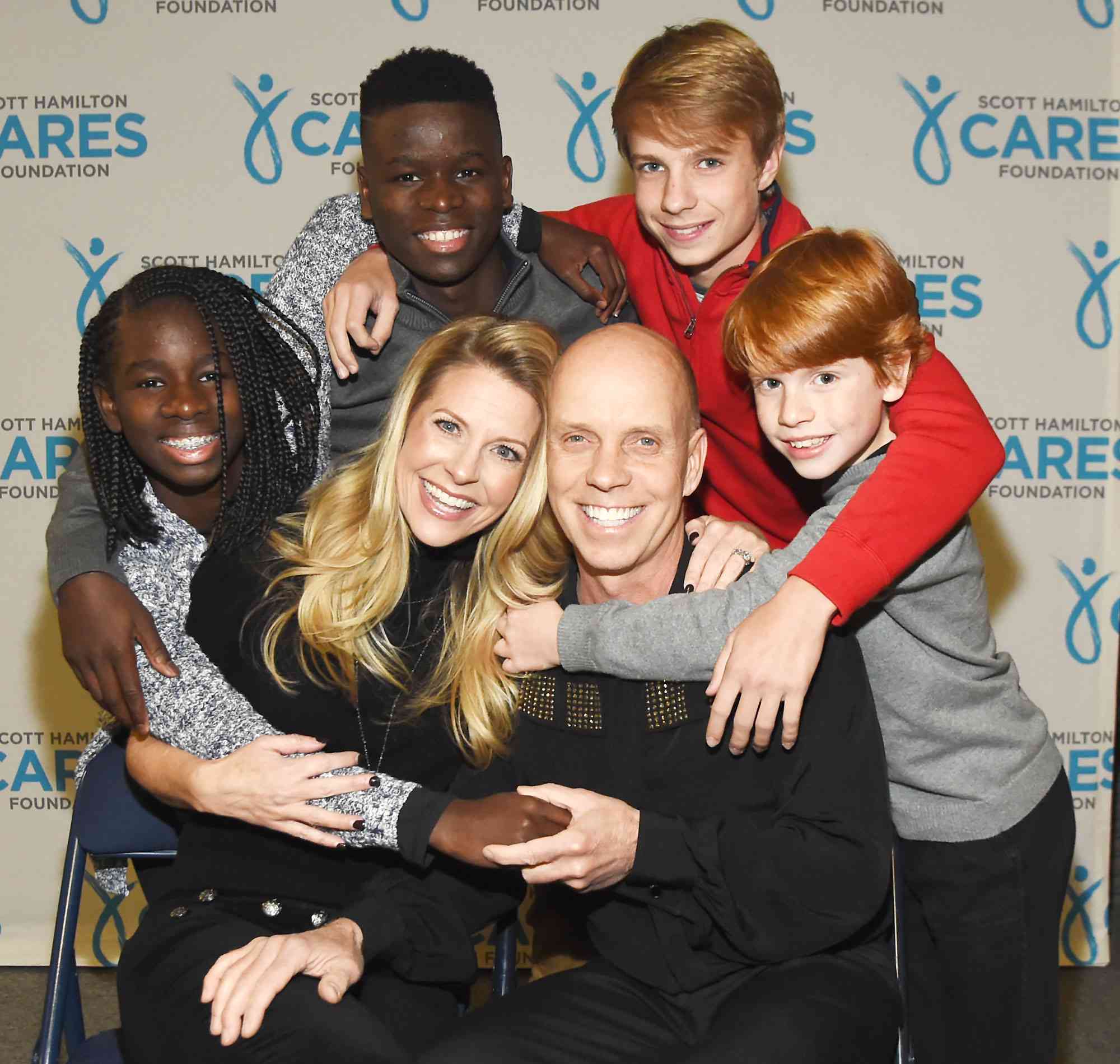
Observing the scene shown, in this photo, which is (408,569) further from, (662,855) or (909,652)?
(909,652)

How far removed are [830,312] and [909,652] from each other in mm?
625

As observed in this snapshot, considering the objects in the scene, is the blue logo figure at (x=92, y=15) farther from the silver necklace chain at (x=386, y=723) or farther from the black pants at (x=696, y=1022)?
the black pants at (x=696, y=1022)

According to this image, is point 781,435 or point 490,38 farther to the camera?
point 490,38

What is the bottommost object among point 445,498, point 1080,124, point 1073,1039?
point 1073,1039

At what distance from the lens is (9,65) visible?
3605 mm

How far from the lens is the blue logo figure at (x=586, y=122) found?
3576 mm

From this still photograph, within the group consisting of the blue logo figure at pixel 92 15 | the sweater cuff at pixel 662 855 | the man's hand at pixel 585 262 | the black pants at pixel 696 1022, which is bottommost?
the black pants at pixel 696 1022

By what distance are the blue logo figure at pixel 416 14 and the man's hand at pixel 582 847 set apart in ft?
8.33

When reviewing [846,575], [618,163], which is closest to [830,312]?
[846,575]

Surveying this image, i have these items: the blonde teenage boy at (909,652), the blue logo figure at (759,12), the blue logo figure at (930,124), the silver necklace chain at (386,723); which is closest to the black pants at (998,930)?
the blonde teenage boy at (909,652)

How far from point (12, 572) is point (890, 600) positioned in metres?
2.87

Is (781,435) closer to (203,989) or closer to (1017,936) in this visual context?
(1017,936)

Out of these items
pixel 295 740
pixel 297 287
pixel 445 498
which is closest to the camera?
pixel 295 740

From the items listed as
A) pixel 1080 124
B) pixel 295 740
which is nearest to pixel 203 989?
pixel 295 740
